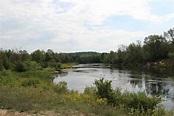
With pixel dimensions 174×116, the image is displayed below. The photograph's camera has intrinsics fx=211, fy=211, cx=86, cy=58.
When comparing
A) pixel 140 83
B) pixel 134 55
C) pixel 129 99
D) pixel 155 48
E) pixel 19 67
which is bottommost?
pixel 140 83

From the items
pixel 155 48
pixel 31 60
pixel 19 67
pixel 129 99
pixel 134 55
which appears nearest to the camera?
pixel 129 99

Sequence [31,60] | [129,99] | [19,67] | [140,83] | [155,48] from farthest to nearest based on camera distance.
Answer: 1. [31,60]
2. [155,48]
3. [19,67]
4. [140,83]
5. [129,99]

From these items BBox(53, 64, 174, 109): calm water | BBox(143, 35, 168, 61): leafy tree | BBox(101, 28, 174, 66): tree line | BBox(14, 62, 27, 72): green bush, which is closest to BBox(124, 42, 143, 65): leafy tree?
BBox(101, 28, 174, 66): tree line

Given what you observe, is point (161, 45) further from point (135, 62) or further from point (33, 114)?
point (33, 114)

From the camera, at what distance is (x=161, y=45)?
78500 mm

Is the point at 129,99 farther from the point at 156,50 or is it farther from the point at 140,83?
the point at 156,50

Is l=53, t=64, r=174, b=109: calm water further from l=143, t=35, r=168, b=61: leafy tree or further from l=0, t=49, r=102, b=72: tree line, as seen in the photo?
l=143, t=35, r=168, b=61: leafy tree

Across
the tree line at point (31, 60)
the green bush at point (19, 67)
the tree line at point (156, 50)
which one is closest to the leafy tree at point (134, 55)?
the tree line at point (156, 50)

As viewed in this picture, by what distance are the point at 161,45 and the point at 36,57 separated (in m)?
50.8

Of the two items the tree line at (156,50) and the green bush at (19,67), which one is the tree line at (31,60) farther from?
the tree line at (156,50)

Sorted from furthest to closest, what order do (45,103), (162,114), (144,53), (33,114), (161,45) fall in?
(144,53) < (161,45) < (162,114) < (45,103) < (33,114)

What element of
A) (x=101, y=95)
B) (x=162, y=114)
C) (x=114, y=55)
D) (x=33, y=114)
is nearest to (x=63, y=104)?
(x=33, y=114)

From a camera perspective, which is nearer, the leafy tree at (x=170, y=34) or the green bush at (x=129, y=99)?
the green bush at (x=129, y=99)

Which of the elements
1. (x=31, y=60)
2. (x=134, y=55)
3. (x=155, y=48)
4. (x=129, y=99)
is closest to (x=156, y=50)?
(x=155, y=48)
